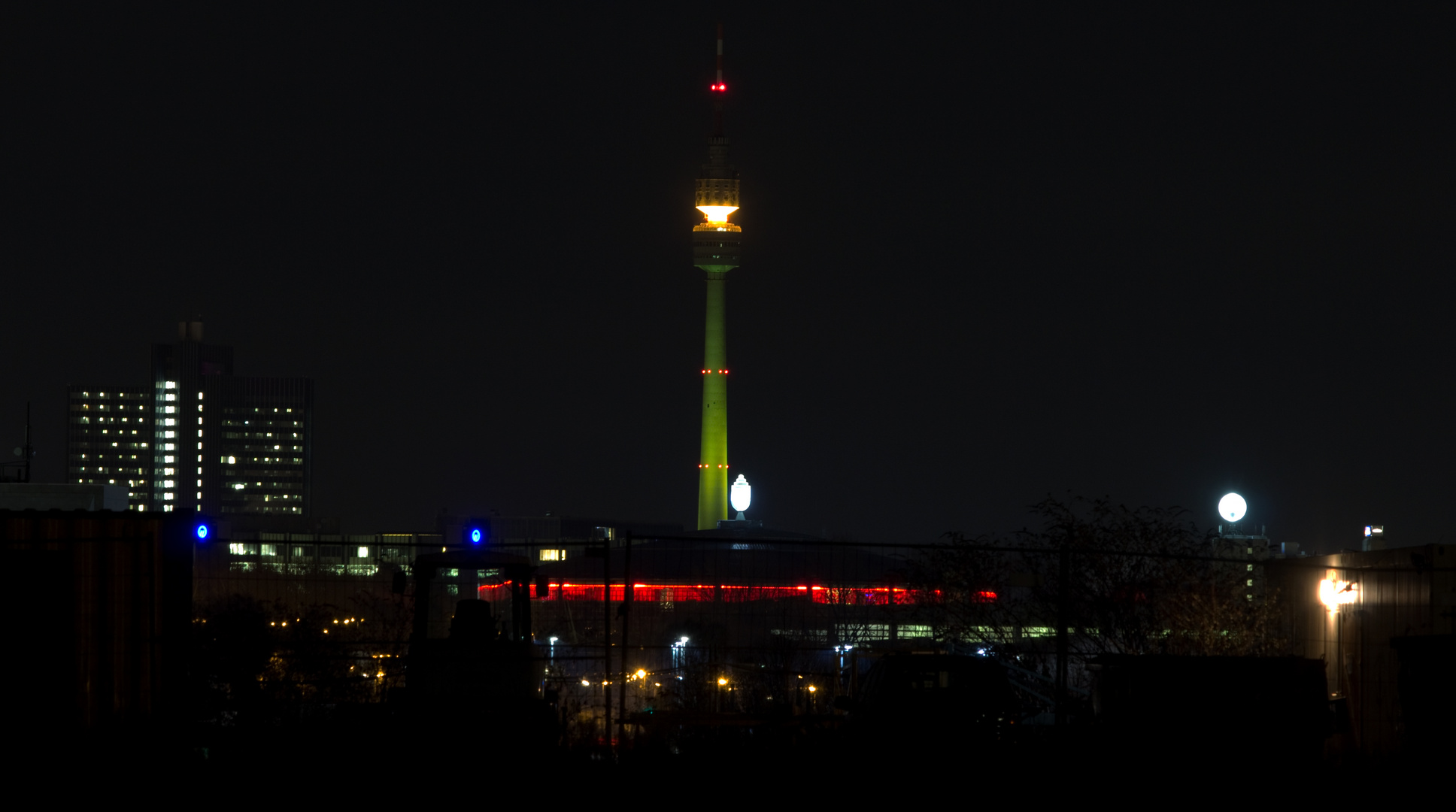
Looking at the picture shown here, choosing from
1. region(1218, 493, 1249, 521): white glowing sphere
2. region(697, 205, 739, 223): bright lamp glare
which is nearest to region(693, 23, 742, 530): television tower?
region(697, 205, 739, 223): bright lamp glare

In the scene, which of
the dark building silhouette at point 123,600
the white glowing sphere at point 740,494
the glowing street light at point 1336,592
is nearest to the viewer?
the dark building silhouette at point 123,600

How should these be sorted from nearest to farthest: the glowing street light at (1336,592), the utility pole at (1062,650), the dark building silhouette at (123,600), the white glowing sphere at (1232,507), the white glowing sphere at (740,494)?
1. the utility pole at (1062,650)
2. the dark building silhouette at (123,600)
3. the glowing street light at (1336,592)
4. the white glowing sphere at (1232,507)
5. the white glowing sphere at (740,494)

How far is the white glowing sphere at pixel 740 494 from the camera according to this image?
146m

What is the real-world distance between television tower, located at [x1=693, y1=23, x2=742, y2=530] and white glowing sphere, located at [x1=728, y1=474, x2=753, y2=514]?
2.85m

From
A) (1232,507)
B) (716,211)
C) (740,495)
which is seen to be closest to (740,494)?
(740,495)

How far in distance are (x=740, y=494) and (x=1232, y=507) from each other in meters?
106

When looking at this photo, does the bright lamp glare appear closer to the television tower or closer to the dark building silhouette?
the television tower

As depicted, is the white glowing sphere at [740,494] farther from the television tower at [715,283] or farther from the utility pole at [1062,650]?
the utility pole at [1062,650]

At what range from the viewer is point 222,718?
1822 cm

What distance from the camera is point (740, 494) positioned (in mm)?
146125

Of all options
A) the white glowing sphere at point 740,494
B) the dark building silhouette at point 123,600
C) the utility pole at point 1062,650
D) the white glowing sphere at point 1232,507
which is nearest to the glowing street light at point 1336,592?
→ the utility pole at point 1062,650

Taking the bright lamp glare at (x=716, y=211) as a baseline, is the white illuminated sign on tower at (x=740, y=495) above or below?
below

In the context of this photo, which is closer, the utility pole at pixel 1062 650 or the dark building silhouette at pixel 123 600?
the utility pole at pixel 1062 650

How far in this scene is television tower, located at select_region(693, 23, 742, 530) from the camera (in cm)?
14675
